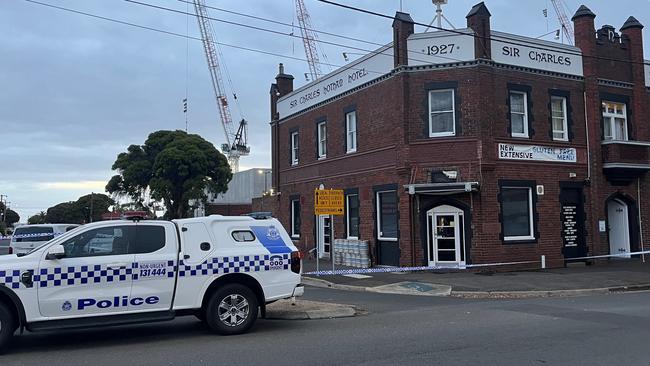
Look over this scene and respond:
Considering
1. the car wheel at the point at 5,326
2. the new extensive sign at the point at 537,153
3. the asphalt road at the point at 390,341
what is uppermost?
the new extensive sign at the point at 537,153

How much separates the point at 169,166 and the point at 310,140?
64.8 ft

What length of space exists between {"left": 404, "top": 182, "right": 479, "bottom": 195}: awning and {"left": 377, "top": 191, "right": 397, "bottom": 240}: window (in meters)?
1.32

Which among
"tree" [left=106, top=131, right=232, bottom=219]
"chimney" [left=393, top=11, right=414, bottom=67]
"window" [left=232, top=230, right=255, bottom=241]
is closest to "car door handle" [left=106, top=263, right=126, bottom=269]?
"window" [left=232, top=230, right=255, bottom=241]

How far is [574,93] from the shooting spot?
799 inches

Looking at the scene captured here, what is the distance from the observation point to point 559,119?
795 inches

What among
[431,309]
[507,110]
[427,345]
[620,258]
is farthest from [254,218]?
[620,258]

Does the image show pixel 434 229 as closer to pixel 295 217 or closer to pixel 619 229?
pixel 619 229

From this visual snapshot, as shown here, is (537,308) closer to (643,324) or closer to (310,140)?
(643,324)

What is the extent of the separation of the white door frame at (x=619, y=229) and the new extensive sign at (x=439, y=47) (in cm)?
856

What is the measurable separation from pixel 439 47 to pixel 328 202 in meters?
6.73

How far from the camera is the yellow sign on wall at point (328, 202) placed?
1650 cm

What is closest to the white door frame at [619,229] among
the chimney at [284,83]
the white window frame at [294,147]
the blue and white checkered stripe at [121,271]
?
the white window frame at [294,147]

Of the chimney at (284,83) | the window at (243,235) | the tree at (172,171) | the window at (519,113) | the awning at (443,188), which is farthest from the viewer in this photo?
the tree at (172,171)

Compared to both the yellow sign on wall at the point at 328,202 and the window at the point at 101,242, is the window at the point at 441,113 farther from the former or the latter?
the window at the point at 101,242
